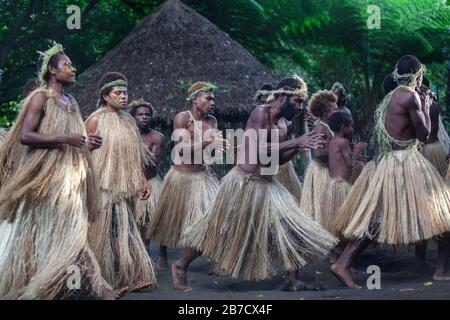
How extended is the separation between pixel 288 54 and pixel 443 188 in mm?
10233

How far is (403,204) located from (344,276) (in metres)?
0.66

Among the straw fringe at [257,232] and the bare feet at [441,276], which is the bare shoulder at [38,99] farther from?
the bare feet at [441,276]

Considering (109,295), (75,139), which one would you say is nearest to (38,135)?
(75,139)

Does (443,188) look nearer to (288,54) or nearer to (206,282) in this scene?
(206,282)

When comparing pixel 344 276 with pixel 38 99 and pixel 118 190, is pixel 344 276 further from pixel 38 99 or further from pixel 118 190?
pixel 38 99

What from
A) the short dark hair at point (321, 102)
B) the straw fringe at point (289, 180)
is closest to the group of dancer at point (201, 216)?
the short dark hair at point (321, 102)

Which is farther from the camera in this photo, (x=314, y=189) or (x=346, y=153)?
(x=314, y=189)

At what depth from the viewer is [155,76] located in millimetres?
12320

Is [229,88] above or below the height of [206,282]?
above

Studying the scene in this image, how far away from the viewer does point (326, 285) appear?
243 inches

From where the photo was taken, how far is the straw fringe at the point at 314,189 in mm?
7367

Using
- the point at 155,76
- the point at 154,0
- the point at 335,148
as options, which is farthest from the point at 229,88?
the point at 335,148

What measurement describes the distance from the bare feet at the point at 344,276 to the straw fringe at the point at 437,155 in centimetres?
160

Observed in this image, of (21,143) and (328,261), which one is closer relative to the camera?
(21,143)
